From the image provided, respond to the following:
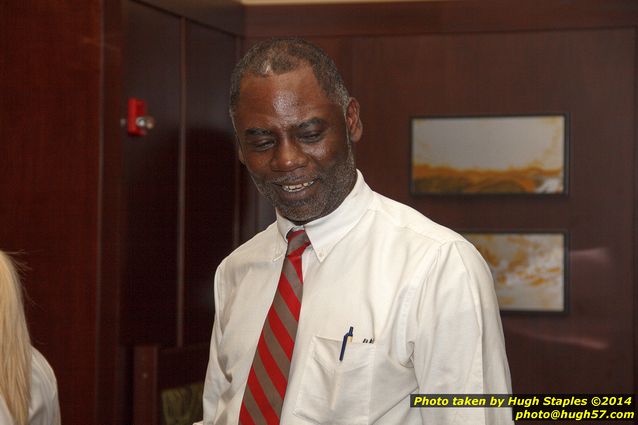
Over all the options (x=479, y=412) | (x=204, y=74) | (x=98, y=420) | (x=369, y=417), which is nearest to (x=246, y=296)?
(x=369, y=417)

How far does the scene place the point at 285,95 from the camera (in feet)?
6.09

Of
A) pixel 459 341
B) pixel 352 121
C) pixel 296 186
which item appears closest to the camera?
pixel 459 341

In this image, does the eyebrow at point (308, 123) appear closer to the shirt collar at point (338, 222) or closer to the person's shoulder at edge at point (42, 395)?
the shirt collar at point (338, 222)

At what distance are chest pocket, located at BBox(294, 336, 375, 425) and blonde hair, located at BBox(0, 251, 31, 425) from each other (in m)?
0.90

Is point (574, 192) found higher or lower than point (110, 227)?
higher

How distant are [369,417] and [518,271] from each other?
7.54 ft

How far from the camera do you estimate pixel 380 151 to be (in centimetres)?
407

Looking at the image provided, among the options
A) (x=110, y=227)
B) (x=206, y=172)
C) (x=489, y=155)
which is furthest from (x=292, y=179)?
(x=489, y=155)

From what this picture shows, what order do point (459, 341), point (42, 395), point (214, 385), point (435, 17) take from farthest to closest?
point (435, 17), point (42, 395), point (214, 385), point (459, 341)

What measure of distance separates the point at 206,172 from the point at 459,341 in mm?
2388

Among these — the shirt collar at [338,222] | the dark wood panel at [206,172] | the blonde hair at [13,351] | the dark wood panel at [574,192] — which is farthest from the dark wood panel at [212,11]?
the shirt collar at [338,222]

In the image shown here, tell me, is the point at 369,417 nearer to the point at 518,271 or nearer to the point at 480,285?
the point at 480,285

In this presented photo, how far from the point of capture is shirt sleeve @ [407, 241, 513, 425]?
65.5 inches

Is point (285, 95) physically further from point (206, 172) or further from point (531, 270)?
point (531, 270)
